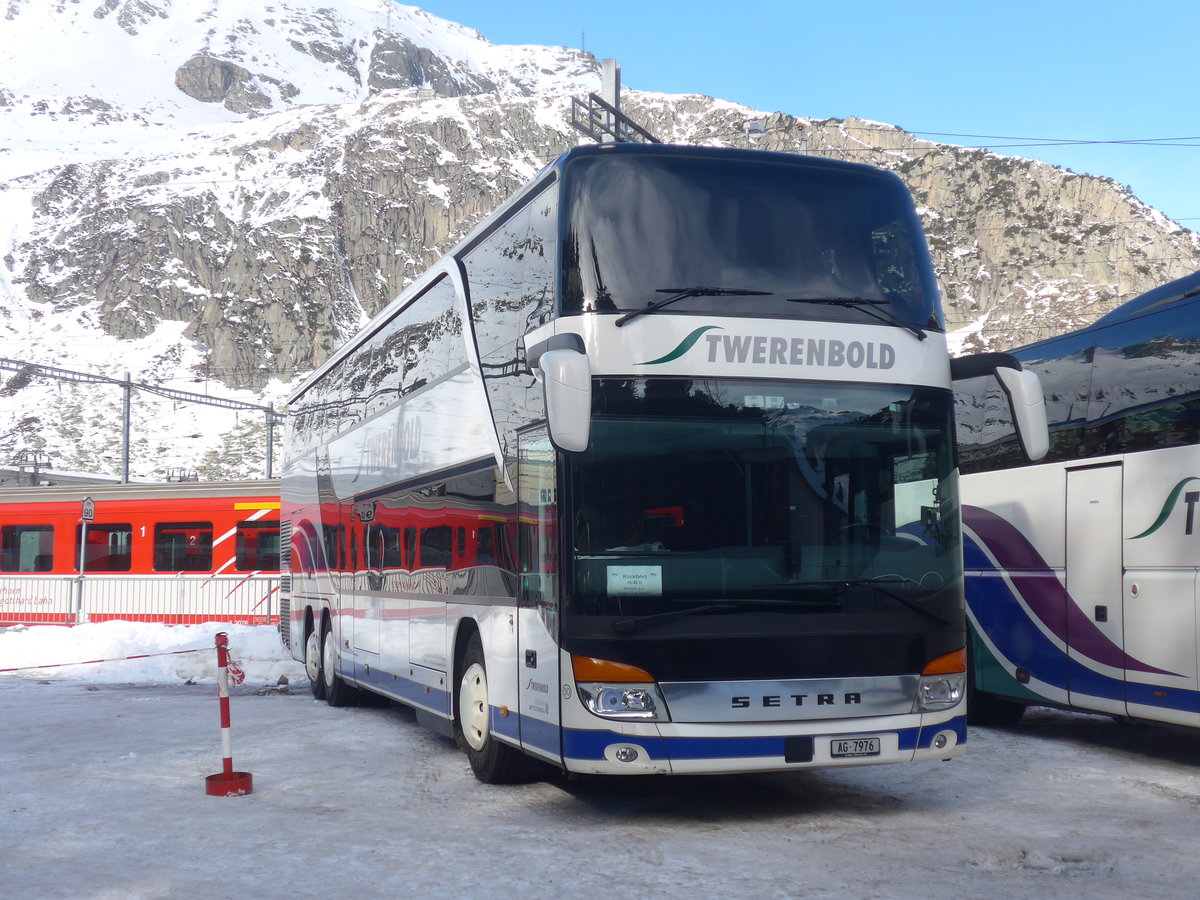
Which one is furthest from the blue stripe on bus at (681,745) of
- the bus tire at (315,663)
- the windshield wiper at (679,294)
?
the bus tire at (315,663)

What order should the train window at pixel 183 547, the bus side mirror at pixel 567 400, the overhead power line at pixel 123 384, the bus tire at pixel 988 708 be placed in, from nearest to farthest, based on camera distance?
the bus side mirror at pixel 567 400
the bus tire at pixel 988 708
the train window at pixel 183 547
the overhead power line at pixel 123 384

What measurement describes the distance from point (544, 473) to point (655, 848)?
2.24m

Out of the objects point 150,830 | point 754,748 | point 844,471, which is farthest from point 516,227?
point 150,830

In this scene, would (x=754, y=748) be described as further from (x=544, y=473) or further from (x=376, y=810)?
(x=376, y=810)

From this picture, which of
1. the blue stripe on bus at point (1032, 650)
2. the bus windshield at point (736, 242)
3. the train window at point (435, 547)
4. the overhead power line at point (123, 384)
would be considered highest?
the overhead power line at point (123, 384)

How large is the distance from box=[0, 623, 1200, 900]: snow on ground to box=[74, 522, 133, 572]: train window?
2056 cm

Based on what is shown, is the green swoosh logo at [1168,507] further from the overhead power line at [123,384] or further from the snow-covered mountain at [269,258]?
the snow-covered mountain at [269,258]

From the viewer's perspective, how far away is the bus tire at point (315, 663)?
16.0m

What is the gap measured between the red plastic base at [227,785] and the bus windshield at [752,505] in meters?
2.98

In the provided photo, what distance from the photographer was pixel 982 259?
154 meters

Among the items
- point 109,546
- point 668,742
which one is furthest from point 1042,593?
point 109,546

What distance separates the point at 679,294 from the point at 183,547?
87.1 feet

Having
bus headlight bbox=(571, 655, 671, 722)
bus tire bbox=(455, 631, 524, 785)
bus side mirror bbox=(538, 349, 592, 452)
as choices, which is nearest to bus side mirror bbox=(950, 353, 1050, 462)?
bus side mirror bbox=(538, 349, 592, 452)

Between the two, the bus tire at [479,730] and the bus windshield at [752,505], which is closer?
the bus windshield at [752,505]
